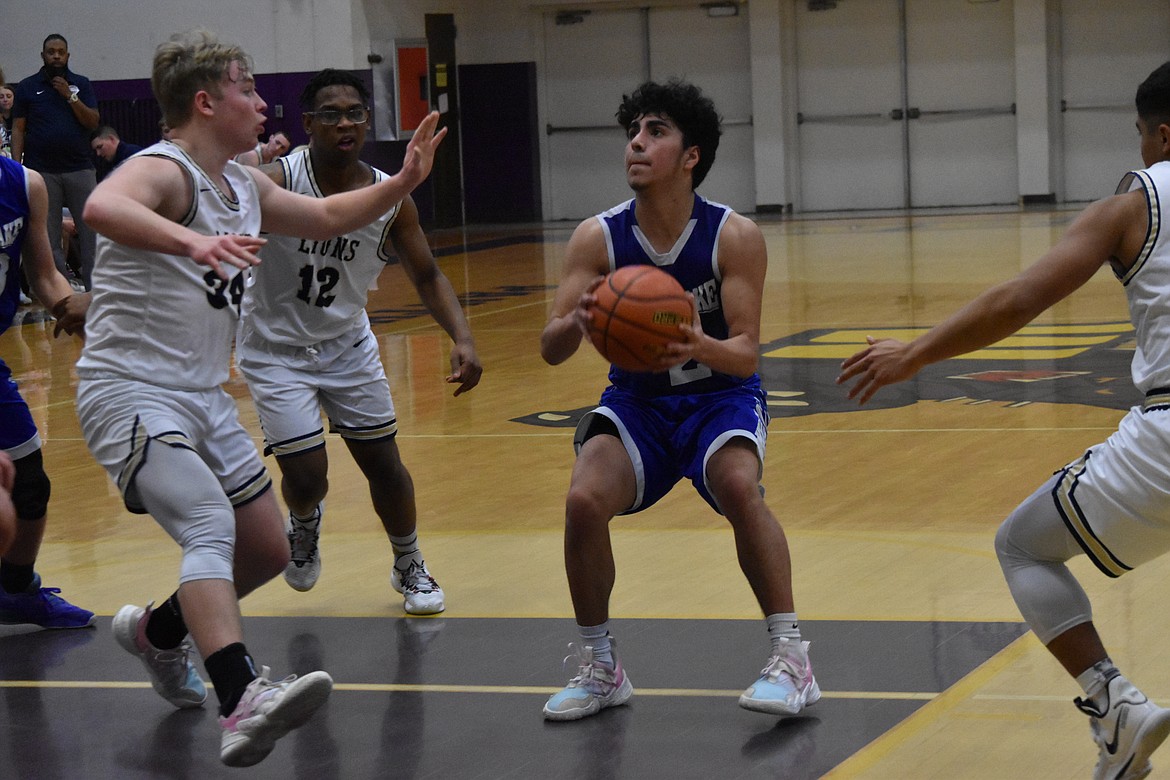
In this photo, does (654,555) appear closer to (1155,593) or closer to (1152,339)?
(1155,593)

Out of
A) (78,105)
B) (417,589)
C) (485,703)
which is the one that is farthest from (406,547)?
(78,105)

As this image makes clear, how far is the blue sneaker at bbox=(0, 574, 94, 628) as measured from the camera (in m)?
5.21

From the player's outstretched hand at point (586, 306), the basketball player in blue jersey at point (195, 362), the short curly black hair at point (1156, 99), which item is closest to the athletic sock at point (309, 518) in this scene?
the basketball player in blue jersey at point (195, 362)

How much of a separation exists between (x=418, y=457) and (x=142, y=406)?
13.3ft

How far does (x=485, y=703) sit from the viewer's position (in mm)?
4289

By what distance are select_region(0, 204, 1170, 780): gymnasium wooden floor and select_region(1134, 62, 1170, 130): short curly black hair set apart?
4.77ft

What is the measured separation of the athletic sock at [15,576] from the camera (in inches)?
203

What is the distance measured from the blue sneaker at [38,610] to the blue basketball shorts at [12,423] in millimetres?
450

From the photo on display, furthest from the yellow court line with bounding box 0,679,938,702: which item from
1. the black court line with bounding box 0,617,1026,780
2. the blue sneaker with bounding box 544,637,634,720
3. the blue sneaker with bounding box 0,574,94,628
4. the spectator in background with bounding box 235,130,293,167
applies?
the spectator in background with bounding box 235,130,293,167

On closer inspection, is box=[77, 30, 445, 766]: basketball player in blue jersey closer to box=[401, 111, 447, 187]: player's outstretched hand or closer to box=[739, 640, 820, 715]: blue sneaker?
box=[401, 111, 447, 187]: player's outstretched hand

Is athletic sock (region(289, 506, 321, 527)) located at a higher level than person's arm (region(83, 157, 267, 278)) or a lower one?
lower

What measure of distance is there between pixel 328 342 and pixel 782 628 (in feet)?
6.57

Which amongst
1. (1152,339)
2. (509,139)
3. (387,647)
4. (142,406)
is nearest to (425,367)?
(387,647)

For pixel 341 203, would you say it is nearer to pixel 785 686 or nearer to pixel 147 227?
pixel 147 227
